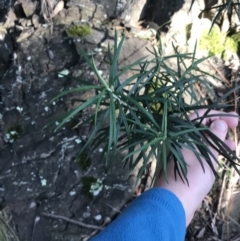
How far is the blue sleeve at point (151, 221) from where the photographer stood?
122 cm

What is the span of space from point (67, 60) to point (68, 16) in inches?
9.7

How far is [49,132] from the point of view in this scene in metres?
1.78

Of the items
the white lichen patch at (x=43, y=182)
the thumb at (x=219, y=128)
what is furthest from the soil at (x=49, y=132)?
the thumb at (x=219, y=128)

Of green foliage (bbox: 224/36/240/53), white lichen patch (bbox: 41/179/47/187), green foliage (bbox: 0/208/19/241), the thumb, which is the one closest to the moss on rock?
white lichen patch (bbox: 41/179/47/187)

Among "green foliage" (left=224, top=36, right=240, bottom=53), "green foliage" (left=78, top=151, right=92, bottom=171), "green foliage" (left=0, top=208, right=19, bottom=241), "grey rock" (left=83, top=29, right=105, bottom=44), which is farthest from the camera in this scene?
"green foliage" (left=224, top=36, right=240, bottom=53)

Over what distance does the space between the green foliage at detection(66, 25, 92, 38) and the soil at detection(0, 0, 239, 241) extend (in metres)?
0.02

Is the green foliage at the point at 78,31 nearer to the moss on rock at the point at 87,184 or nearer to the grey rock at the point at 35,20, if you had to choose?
the grey rock at the point at 35,20

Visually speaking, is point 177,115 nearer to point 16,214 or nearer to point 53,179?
point 53,179

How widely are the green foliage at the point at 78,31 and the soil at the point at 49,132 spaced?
0.02 m

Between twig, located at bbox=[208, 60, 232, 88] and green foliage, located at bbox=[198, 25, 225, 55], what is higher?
green foliage, located at bbox=[198, 25, 225, 55]

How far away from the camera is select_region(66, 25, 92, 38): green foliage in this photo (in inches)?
77.2

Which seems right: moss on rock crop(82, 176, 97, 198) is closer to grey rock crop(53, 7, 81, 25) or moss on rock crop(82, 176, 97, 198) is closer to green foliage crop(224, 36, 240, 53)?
grey rock crop(53, 7, 81, 25)

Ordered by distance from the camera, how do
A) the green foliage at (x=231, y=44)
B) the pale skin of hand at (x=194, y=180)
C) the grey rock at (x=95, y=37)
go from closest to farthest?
the pale skin of hand at (x=194, y=180) → the grey rock at (x=95, y=37) → the green foliage at (x=231, y=44)

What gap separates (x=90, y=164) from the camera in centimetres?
177
